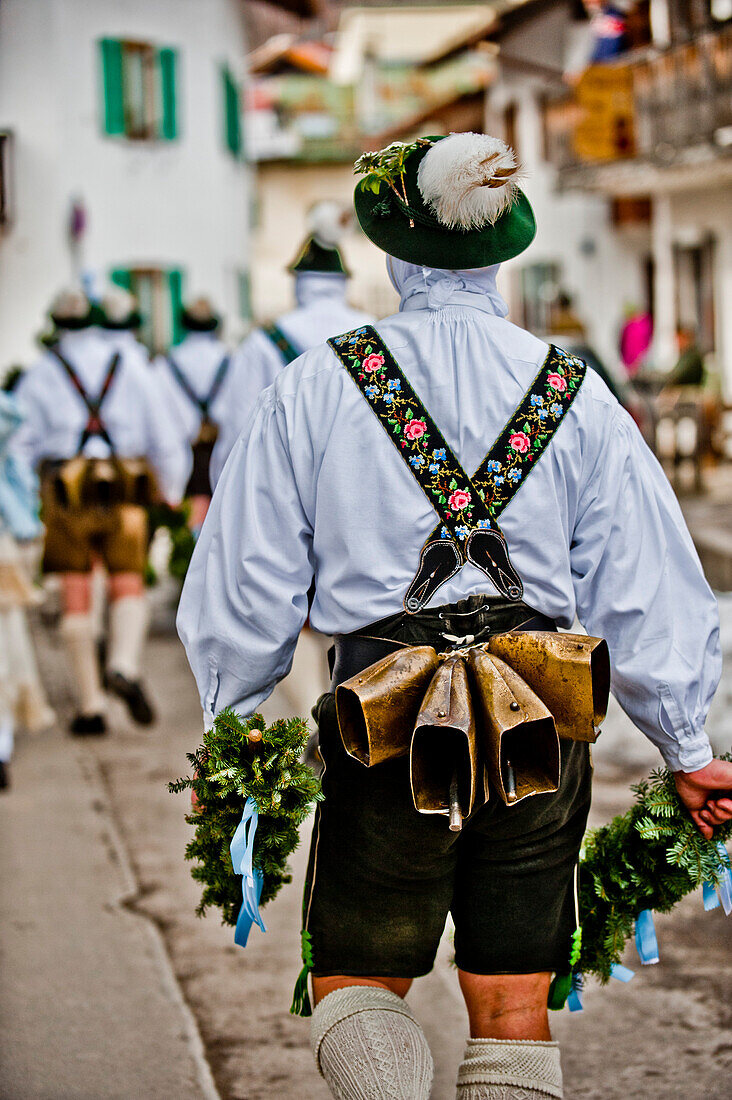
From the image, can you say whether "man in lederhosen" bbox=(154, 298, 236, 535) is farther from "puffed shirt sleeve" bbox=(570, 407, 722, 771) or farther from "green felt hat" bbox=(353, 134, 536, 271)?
"puffed shirt sleeve" bbox=(570, 407, 722, 771)

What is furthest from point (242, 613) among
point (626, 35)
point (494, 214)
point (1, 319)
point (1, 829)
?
point (626, 35)

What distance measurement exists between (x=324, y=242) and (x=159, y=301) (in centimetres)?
1236

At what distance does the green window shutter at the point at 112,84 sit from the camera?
52.5 feet

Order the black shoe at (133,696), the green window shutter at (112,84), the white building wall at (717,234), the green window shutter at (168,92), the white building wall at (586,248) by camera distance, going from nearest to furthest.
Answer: the black shoe at (133,696)
the green window shutter at (112,84)
the green window shutter at (168,92)
the white building wall at (717,234)
the white building wall at (586,248)

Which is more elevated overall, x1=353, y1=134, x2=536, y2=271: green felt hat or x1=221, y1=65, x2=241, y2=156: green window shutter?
x1=221, y1=65, x2=241, y2=156: green window shutter

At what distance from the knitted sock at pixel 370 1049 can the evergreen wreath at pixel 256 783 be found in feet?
0.92

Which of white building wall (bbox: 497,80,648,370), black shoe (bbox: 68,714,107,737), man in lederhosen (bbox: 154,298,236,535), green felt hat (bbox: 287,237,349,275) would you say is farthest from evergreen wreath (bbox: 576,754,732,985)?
white building wall (bbox: 497,80,648,370)

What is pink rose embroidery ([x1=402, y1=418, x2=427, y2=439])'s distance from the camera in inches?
84.5

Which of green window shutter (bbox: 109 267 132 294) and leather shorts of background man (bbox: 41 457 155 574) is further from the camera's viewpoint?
green window shutter (bbox: 109 267 132 294)

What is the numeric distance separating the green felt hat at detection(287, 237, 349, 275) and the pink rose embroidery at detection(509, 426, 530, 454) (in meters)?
3.37

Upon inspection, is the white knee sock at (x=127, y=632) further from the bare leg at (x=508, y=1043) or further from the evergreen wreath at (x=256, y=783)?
the bare leg at (x=508, y=1043)

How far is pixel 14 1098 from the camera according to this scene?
9.74 feet

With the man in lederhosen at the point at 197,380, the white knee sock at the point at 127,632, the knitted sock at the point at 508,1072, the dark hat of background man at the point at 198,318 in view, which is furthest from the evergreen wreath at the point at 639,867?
the dark hat of background man at the point at 198,318

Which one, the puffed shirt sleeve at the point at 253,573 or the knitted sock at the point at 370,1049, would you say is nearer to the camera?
the knitted sock at the point at 370,1049
